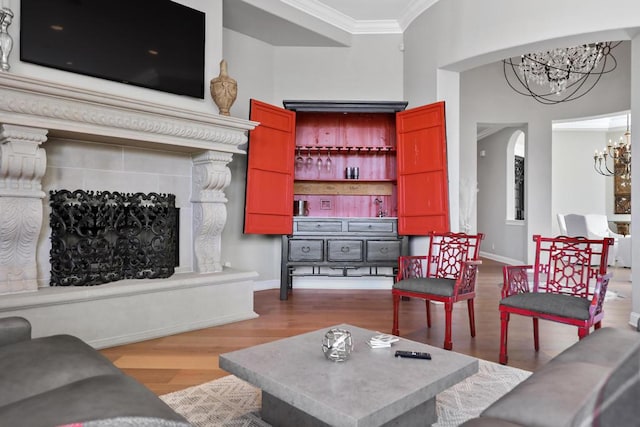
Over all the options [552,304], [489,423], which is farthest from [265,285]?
[489,423]

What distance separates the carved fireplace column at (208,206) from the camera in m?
3.93

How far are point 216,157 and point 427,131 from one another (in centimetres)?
238

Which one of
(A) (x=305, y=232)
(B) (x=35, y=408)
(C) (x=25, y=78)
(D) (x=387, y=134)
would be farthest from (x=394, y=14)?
(B) (x=35, y=408)

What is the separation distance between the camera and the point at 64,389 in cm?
131

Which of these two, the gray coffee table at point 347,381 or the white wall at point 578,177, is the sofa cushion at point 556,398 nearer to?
the gray coffee table at point 347,381

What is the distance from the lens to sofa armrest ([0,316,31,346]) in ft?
5.61

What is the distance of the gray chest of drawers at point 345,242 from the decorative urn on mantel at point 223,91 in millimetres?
1678

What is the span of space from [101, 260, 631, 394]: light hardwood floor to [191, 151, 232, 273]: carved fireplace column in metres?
0.70

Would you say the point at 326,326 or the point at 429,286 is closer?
the point at 429,286

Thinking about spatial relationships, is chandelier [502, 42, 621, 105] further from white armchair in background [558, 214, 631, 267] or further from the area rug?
the area rug

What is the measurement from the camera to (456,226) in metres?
4.68

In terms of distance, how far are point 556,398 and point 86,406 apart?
1.21 metres

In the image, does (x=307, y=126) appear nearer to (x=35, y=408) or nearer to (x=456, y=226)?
(x=456, y=226)

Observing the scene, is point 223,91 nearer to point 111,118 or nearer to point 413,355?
point 111,118
